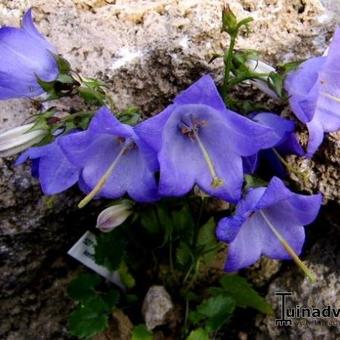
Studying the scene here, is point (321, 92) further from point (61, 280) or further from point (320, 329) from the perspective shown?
point (61, 280)

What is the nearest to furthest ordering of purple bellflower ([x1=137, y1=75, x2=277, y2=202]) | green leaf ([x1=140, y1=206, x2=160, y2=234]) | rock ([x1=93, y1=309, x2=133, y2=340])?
1. purple bellflower ([x1=137, y1=75, x2=277, y2=202])
2. green leaf ([x1=140, y1=206, x2=160, y2=234])
3. rock ([x1=93, y1=309, x2=133, y2=340])

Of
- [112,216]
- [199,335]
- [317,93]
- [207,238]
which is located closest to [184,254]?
[207,238]

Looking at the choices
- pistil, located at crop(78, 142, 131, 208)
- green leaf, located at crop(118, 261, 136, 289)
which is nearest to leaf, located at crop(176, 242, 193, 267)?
green leaf, located at crop(118, 261, 136, 289)

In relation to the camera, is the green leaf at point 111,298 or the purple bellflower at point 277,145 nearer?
the purple bellflower at point 277,145

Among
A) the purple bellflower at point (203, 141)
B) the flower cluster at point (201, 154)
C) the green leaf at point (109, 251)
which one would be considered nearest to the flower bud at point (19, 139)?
the flower cluster at point (201, 154)

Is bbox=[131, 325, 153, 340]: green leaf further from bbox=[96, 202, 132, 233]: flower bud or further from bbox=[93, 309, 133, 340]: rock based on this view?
bbox=[96, 202, 132, 233]: flower bud

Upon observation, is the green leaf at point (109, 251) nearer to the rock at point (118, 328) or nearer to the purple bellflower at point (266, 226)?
the rock at point (118, 328)

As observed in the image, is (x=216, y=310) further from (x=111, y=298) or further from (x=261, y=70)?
(x=261, y=70)
